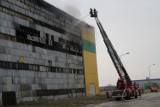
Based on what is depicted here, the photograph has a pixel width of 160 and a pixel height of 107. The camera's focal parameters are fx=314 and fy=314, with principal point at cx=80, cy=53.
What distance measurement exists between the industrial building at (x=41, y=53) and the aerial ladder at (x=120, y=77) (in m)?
7.36

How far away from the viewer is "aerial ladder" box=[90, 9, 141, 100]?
4438 cm

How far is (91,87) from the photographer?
63375mm

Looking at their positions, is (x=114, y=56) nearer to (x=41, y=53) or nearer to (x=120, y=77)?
(x=120, y=77)

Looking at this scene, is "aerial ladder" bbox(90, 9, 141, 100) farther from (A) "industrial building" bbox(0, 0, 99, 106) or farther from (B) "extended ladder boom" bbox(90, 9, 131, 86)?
(A) "industrial building" bbox(0, 0, 99, 106)

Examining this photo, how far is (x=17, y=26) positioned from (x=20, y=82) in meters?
6.92

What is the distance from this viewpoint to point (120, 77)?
46.1 meters

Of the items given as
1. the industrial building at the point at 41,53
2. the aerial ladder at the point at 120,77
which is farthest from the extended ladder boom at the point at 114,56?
the industrial building at the point at 41,53

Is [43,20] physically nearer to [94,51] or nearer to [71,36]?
[71,36]

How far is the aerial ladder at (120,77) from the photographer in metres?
44.4

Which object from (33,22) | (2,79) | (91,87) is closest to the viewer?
(2,79)

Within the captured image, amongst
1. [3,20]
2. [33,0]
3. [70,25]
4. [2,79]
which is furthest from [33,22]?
[70,25]

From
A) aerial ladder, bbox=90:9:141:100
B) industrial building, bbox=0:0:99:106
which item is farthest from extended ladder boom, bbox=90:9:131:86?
industrial building, bbox=0:0:99:106

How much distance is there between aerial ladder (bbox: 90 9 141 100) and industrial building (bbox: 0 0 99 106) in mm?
7362

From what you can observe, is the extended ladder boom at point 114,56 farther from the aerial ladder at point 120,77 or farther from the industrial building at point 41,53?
the industrial building at point 41,53
